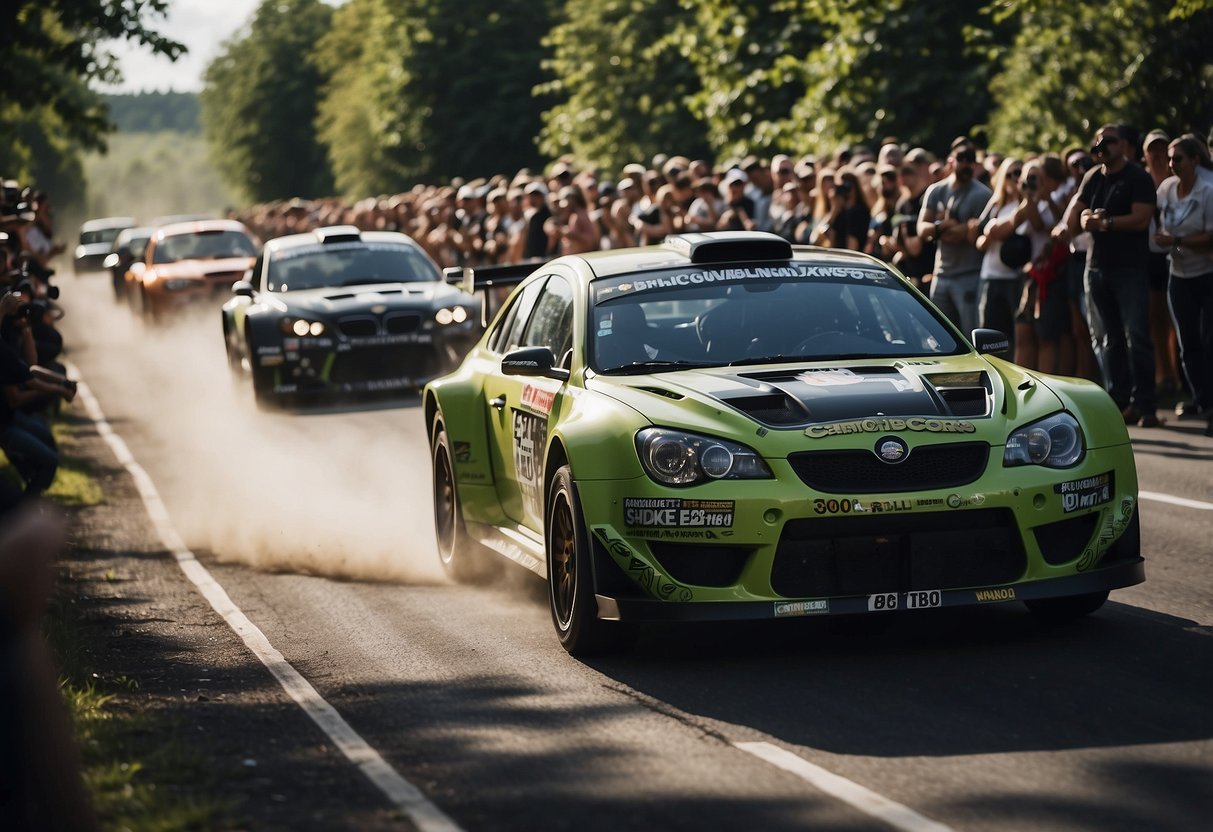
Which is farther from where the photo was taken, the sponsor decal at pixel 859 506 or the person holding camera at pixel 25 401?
the person holding camera at pixel 25 401

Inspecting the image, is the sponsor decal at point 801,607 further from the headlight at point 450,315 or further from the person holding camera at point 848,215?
the headlight at point 450,315

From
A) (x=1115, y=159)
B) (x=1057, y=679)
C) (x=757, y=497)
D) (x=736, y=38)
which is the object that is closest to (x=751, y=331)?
(x=757, y=497)

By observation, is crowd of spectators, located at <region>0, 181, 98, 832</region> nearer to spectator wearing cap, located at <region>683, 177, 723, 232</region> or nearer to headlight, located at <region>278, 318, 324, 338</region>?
headlight, located at <region>278, 318, 324, 338</region>

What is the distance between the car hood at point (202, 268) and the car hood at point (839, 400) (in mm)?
22180

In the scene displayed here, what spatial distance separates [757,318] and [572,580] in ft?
5.07

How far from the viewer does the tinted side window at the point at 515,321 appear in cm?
1014

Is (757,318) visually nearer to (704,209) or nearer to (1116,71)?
(704,209)

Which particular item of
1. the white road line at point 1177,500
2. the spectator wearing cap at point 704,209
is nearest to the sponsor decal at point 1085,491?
the white road line at point 1177,500

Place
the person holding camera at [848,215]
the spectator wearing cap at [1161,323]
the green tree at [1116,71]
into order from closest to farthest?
1. the spectator wearing cap at [1161,323]
2. the person holding camera at [848,215]
3. the green tree at [1116,71]

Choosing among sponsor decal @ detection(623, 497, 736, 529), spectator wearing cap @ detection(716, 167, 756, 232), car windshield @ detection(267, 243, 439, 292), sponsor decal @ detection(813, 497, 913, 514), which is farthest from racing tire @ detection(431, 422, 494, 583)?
car windshield @ detection(267, 243, 439, 292)

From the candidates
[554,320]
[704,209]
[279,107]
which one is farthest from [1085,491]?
[279,107]

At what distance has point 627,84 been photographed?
5284cm

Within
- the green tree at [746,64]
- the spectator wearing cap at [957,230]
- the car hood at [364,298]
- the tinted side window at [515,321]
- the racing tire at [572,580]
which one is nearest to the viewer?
the racing tire at [572,580]

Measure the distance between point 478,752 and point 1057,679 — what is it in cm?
208
